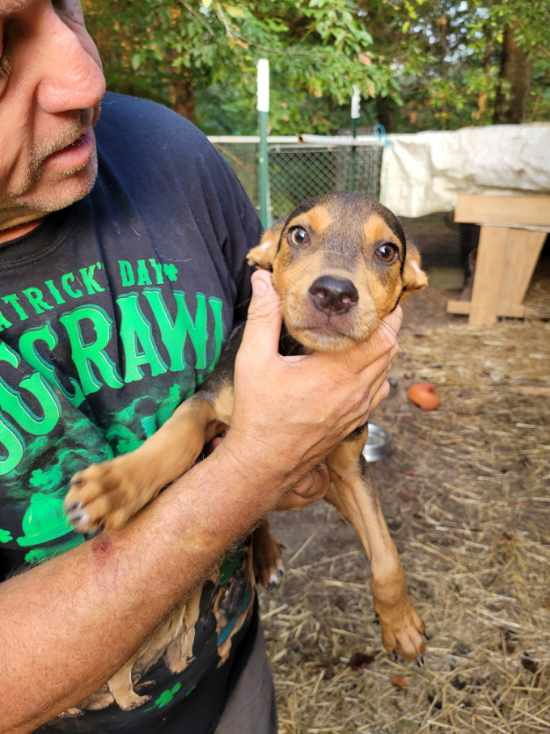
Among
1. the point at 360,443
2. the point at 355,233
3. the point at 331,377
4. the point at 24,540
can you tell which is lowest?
the point at 360,443

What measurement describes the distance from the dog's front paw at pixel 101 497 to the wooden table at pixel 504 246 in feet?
19.7

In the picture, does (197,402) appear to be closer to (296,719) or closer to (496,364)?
(296,719)

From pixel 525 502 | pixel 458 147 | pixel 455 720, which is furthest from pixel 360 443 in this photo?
pixel 458 147

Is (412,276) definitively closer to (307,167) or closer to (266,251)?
(266,251)

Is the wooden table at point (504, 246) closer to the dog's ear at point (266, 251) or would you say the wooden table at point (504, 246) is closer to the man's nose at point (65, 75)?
the dog's ear at point (266, 251)

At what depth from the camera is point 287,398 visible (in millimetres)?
1471

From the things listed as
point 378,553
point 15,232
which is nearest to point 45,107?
point 15,232

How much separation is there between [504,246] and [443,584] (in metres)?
4.40

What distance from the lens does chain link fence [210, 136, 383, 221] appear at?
8289 mm

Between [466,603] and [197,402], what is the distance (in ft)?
7.29

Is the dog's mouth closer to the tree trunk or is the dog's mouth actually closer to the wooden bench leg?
the wooden bench leg

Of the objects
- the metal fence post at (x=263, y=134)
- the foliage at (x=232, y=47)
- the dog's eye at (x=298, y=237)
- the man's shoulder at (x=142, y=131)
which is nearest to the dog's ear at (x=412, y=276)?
the dog's eye at (x=298, y=237)

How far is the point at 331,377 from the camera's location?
5.15 feet

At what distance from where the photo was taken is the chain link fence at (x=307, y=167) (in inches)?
326
